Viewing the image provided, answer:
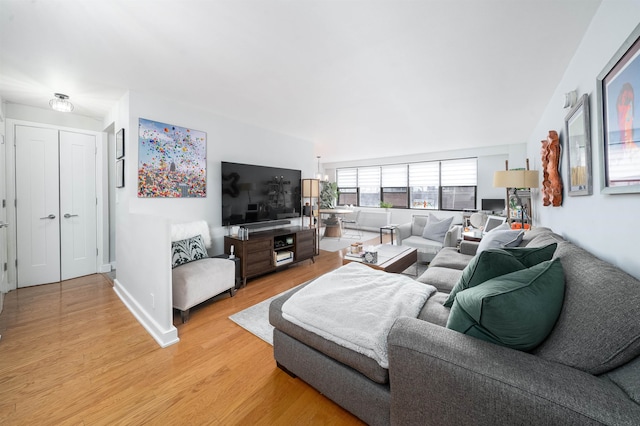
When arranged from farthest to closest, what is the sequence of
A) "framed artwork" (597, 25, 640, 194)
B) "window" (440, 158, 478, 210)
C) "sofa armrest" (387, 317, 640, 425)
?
1. "window" (440, 158, 478, 210)
2. "framed artwork" (597, 25, 640, 194)
3. "sofa armrest" (387, 317, 640, 425)

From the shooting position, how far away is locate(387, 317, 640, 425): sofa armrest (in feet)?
2.27

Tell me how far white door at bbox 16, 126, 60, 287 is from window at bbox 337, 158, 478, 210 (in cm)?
736

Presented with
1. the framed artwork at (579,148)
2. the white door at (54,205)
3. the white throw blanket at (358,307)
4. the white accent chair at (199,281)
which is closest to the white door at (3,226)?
the white door at (54,205)

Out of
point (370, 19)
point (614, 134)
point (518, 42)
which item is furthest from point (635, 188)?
point (370, 19)

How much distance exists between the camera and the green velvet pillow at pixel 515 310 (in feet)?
2.94

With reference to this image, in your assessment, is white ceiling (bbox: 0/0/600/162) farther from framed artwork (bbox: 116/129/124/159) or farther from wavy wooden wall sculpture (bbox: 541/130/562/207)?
wavy wooden wall sculpture (bbox: 541/130/562/207)

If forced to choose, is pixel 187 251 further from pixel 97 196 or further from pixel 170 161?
pixel 97 196

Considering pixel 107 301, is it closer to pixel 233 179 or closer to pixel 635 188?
pixel 233 179

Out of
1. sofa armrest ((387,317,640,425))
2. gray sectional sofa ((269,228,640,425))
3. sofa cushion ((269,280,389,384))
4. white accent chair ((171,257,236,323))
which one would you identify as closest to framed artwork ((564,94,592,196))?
gray sectional sofa ((269,228,640,425))

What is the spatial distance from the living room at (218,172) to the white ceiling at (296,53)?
7.0 inches

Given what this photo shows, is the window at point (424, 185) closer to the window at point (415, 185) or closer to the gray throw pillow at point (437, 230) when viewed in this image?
the window at point (415, 185)

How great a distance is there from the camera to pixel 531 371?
81 cm

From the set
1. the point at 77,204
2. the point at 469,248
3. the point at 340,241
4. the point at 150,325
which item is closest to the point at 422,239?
the point at 469,248

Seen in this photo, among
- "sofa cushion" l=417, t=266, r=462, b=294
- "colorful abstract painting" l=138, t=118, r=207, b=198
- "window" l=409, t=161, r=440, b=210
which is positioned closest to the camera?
"sofa cushion" l=417, t=266, r=462, b=294
